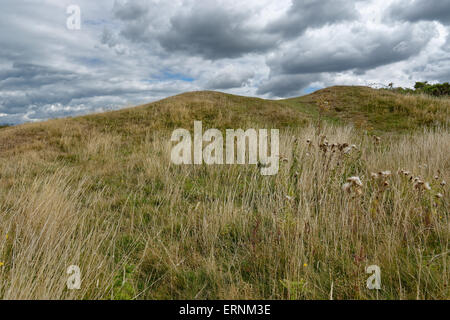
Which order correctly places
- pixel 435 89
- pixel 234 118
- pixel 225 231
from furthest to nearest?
pixel 435 89, pixel 234 118, pixel 225 231

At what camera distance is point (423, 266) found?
222 cm

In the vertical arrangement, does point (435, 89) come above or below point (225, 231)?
above

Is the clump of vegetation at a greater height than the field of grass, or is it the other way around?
the clump of vegetation

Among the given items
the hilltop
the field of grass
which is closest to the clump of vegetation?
the hilltop

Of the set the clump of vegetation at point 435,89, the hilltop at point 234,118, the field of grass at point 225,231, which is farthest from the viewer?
the clump of vegetation at point 435,89

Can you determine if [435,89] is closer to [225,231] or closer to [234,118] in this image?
[234,118]

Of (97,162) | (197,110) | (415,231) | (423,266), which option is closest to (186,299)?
(423,266)

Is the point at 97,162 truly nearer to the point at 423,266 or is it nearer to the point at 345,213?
the point at 345,213

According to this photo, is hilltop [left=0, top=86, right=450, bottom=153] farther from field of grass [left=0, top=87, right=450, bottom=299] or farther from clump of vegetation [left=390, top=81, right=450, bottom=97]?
clump of vegetation [left=390, top=81, right=450, bottom=97]

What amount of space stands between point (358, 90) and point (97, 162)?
66.5 ft

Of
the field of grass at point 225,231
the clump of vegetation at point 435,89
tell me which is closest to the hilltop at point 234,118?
the field of grass at point 225,231

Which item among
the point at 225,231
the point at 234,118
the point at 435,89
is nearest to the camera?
the point at 225,231

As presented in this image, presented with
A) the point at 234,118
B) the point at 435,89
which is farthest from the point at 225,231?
the point at 435,89

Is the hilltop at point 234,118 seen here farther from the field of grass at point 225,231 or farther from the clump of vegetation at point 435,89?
the clump of vegetation at point 435,89
